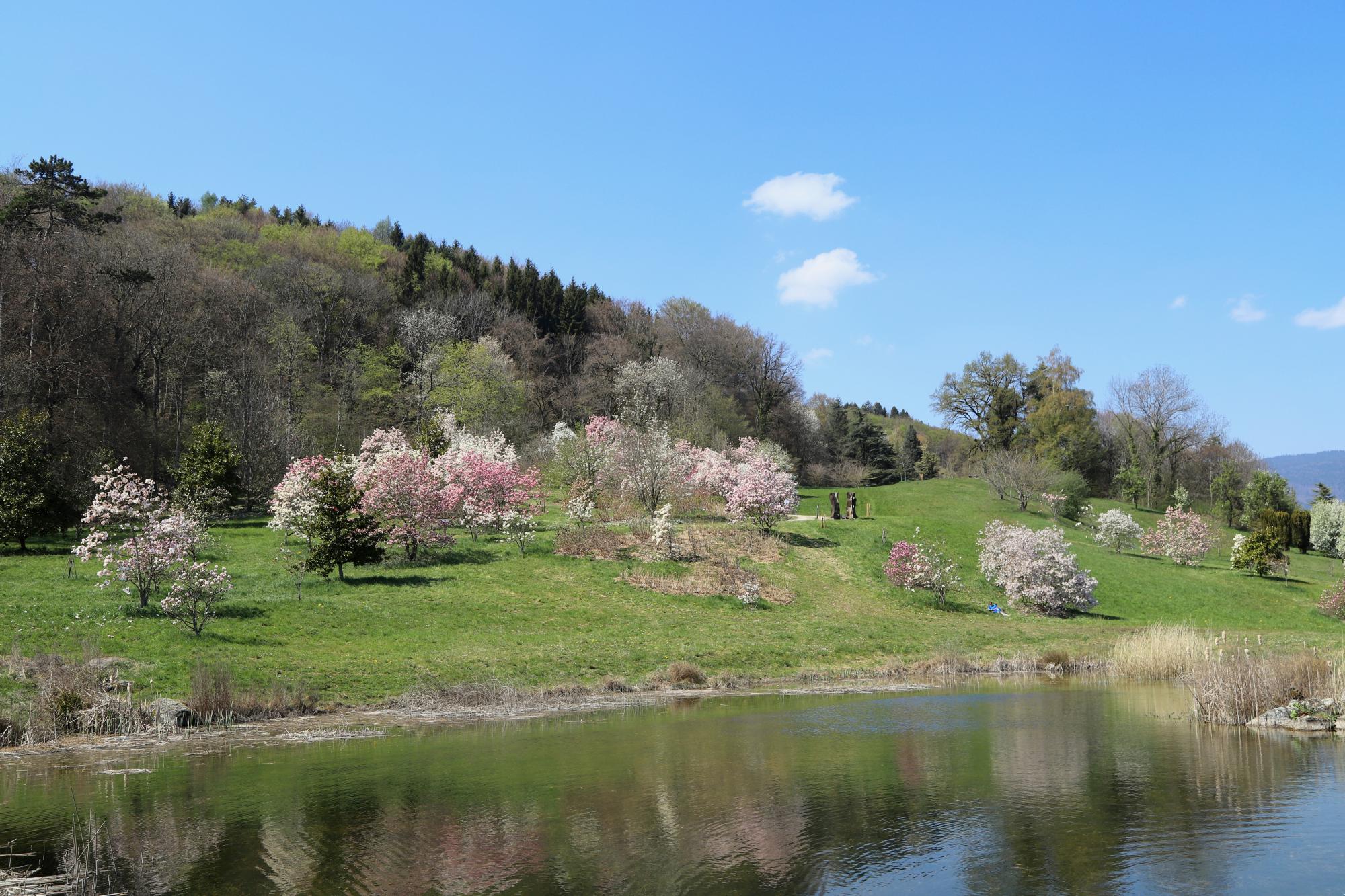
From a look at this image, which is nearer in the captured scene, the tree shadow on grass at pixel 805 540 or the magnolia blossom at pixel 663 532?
the magnolia blossom at pixel 663 532

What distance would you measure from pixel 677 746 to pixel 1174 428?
9486 centimetres

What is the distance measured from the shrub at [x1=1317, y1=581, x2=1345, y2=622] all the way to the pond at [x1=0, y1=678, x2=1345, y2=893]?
36234mm

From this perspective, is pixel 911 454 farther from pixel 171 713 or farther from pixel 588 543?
pixel 171 713

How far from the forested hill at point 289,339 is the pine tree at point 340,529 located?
17.9 meters

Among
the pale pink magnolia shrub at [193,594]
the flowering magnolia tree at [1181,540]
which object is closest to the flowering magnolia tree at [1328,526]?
the flowering magnolia tree at [1181,540]

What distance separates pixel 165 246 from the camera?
7644cm

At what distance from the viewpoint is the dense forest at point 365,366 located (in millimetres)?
52438

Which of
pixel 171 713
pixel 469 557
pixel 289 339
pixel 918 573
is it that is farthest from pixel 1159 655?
pixel 289 339

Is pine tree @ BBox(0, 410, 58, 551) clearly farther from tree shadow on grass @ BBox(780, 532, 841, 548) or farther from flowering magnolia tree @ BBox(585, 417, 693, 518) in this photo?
tree shadow on grass @ BBox(780, 532, 841, 548)

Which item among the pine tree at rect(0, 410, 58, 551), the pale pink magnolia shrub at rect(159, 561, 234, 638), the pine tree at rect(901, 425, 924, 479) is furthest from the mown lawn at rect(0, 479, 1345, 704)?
the pine tree at rect(901, 425, 924, 479)

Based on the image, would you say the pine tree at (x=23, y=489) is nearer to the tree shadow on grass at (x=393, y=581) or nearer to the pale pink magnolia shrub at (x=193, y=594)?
the tree shadow on grass at (x=393, y=581)

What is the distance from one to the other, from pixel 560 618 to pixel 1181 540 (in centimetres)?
4857

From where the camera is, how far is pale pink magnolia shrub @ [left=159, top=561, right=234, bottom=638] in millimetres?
27484

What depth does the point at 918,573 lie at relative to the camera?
48.9 m
